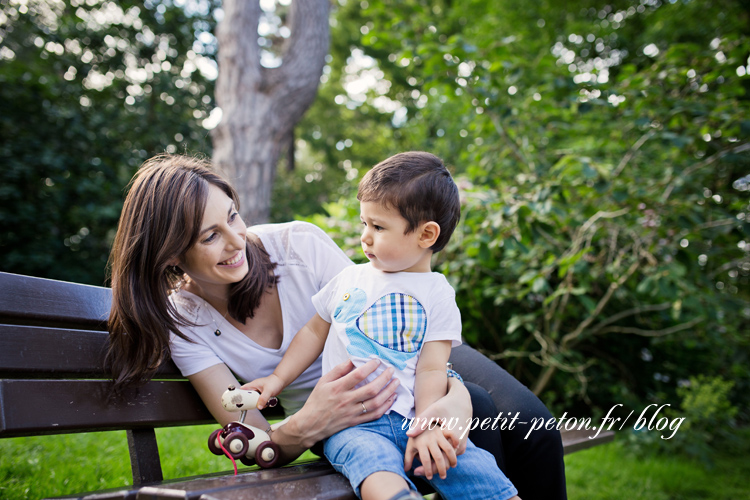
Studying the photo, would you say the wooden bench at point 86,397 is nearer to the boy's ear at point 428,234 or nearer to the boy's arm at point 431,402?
the boy's arm at point 431,402

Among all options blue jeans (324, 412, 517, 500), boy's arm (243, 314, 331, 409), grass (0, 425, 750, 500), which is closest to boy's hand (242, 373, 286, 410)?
boy's arm (243, 314, 331, 409)

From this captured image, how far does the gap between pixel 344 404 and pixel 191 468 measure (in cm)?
163

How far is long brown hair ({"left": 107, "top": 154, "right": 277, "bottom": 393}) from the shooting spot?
1598 millimetres

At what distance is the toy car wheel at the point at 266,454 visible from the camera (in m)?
1.56

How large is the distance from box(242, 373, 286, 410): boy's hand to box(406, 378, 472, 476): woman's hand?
1.53ft

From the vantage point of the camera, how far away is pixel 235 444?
1.46 m

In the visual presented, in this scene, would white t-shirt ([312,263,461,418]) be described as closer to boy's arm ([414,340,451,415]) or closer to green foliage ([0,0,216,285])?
boy's arm ([414,340,451,415])

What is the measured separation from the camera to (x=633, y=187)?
331 centimetres

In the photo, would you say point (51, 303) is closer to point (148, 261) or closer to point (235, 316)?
point (148, 261)

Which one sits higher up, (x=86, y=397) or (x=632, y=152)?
(x=632, y=152)

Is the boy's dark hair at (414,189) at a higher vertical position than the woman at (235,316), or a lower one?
higher

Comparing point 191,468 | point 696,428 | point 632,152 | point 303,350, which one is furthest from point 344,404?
point 696,428

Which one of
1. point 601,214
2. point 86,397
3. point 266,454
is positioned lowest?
point 266,454

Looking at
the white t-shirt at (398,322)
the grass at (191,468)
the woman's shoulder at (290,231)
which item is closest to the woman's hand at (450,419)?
the white t-shirt at (398,322)
